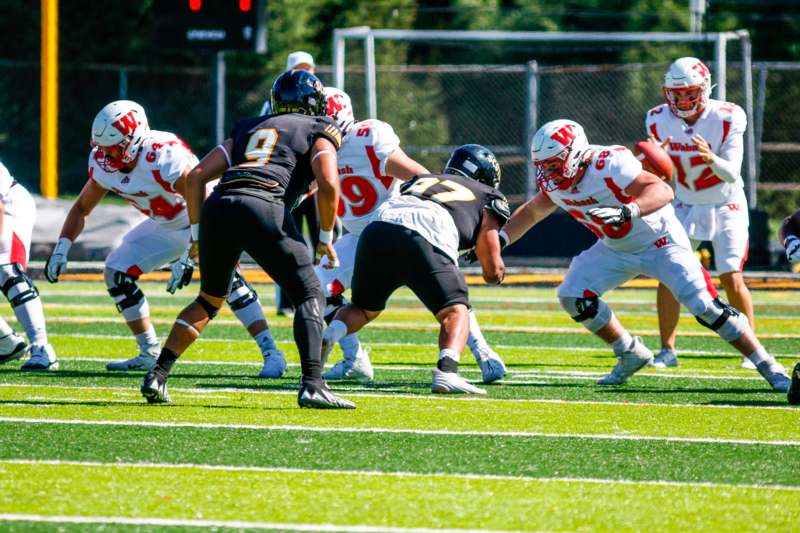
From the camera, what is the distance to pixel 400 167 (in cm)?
827

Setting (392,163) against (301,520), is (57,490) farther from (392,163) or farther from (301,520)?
(392,163)

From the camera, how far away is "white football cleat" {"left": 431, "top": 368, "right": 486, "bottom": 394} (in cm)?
732

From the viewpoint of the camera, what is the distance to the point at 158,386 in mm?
6836

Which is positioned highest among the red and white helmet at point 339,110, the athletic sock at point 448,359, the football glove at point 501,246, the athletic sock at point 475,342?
the red and white helmet at point 339,110

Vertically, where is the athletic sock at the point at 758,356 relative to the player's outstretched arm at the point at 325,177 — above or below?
below

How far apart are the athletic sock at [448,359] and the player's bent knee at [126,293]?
6.90ft

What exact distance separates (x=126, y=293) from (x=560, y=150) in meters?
2.76

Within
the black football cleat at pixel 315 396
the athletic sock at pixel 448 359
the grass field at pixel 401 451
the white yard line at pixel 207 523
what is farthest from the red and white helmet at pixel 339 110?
the white yard line at pixel 207 523

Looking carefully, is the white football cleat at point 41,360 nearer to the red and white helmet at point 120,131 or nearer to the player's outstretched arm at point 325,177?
the red and white helmet at point 120,131

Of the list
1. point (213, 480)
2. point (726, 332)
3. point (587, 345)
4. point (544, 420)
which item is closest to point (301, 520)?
point (213, 480)

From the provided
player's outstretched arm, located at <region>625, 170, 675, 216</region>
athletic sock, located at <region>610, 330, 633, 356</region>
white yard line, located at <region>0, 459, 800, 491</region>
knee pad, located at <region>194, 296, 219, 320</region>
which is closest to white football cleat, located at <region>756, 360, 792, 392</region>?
athletic sock, located at <region>610, 330, 633, 356</region>

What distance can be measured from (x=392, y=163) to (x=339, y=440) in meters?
2.71

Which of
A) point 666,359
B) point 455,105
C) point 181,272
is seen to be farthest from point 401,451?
point 455,105

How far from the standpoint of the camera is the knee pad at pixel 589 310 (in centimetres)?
775
